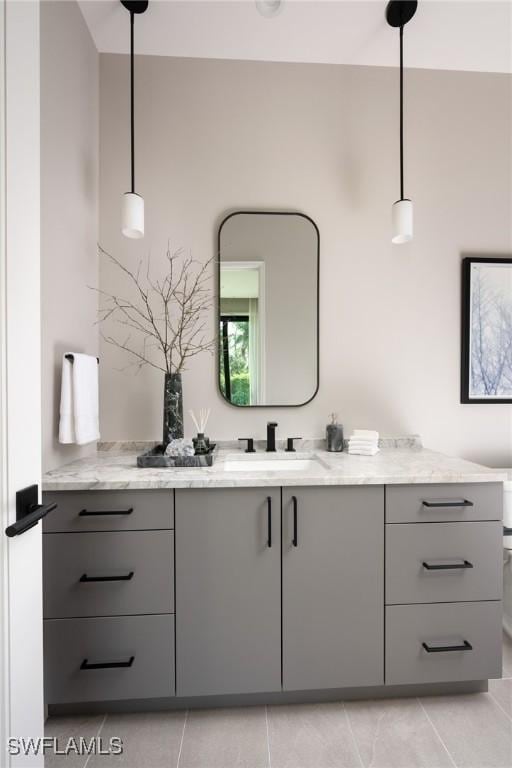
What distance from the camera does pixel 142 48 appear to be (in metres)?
1.96

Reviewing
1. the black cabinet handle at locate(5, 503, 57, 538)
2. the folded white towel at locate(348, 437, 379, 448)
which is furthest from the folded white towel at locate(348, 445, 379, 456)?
the black cabinet handle at locate(5, 503, 57, 538)

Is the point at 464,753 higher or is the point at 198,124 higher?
the point at 198,124

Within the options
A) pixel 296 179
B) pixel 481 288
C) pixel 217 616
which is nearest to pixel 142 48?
pixel 296 179

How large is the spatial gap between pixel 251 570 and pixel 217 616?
21 centimetres

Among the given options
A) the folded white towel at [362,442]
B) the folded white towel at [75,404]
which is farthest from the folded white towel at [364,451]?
the folded white towel at [75,404]

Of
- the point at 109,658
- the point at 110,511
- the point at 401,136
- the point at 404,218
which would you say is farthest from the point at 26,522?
the point at 401,136

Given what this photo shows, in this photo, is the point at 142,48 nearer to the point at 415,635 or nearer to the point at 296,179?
the point at 296,179

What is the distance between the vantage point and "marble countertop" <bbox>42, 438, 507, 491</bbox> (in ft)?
4.66

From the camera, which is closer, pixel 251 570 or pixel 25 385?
pixel 25 385

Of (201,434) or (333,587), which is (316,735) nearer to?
(333,587)

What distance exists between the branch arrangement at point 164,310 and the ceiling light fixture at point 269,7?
3.40 feet

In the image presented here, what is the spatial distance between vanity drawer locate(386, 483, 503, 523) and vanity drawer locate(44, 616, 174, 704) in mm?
947

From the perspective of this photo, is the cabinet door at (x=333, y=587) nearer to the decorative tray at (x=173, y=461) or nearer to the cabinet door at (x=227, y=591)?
the cabinet door at (x=227, y=591)

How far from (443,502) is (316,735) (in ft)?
3.12
